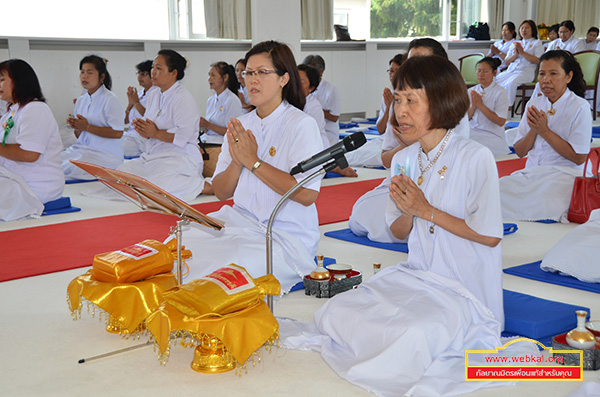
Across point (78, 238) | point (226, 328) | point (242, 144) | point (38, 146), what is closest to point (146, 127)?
point (38, 146)

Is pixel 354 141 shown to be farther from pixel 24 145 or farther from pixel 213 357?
pixel 24 145

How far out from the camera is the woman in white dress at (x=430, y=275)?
231 cm

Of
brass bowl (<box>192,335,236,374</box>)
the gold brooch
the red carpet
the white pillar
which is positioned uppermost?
the white pillar

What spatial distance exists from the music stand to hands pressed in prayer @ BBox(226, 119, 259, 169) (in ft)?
1.89

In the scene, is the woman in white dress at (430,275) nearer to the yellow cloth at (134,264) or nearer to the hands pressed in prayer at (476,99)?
the yellow cloth at (134,264)

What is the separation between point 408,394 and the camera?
217 centimetres

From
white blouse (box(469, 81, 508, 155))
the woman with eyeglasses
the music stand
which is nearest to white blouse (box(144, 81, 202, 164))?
the woman with eyeglasses

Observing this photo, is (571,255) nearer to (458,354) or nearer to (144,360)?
(458,354)

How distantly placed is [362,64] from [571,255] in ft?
29.4

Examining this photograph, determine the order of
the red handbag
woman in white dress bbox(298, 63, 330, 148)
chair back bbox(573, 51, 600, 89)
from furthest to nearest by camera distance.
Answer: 1. chair back bbox(573, 51, 600, 89)
2. woman in white dress bbox(298, 63, 330, 148)
3. the red handbag

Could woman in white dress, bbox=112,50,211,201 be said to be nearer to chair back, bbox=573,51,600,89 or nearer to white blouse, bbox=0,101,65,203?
white blouse, bbox=0,101,65,203

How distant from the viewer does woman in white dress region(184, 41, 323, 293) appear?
311 centimetres

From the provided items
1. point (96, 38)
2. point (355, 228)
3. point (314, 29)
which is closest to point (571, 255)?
point (355, 228)

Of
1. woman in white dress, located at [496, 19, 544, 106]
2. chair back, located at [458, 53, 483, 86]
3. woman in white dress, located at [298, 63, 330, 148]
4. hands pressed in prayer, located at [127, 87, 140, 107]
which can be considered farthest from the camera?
chair back, located at [458, 53, 483, 86]
